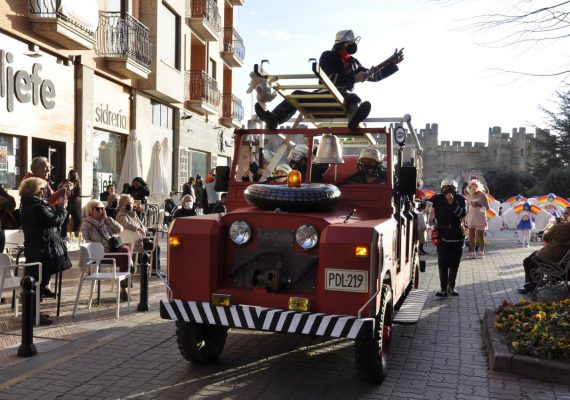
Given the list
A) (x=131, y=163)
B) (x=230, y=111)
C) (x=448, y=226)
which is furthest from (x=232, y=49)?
(x=448, y=226)

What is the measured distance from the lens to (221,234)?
5.26m

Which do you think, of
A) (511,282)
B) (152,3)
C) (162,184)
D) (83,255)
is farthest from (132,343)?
(152,3)

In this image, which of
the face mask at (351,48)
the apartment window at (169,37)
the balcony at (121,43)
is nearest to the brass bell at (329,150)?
the face mask at (351,48)

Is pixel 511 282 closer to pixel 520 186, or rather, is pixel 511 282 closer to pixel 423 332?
pixel 423 332

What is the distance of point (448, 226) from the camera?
30.5 feet

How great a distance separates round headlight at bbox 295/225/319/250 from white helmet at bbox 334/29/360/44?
285 cm

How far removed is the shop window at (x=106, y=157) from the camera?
656 inches

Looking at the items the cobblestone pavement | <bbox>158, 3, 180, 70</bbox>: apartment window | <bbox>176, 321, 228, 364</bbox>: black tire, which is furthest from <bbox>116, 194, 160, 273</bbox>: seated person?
<bbox>158, 3, 180, 70</bbox>: apartment window

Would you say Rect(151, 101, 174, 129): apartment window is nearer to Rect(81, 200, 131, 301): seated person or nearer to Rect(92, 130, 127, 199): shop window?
Rect(92, 130, 127, 199): shop window

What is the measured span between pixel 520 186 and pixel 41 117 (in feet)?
159

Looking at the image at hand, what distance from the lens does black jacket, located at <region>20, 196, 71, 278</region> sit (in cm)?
673

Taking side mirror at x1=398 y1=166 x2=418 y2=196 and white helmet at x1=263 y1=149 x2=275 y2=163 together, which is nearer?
side mirror at x1=398 y1=166 x2=418 y2=196

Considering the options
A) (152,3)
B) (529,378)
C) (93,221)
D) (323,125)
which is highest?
(152,3)

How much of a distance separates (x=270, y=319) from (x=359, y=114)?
2393 mm
